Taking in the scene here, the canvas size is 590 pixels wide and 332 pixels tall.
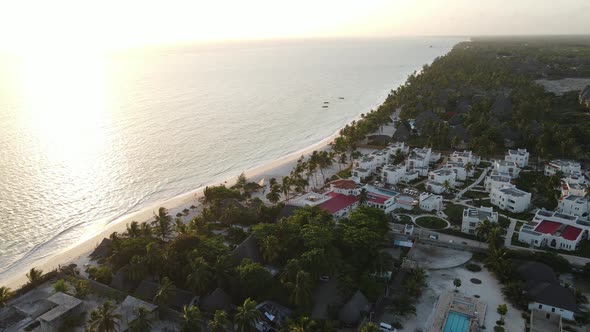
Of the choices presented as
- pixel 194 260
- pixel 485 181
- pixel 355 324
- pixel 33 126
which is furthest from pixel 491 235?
pixel 33 126

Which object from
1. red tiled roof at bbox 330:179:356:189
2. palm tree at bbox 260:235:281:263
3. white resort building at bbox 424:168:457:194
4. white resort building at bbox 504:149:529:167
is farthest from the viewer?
white resort building at bbox 504:149:529:167

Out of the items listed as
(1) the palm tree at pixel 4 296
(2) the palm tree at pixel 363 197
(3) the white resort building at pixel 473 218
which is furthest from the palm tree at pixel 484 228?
(1) the palm tree at pixel 4 296

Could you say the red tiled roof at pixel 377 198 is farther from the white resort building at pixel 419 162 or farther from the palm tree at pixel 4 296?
the palm tree at pixel 4 296

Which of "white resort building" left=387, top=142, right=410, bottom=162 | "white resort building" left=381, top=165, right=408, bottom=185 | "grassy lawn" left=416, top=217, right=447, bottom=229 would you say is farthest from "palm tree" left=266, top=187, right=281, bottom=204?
"white resort building" left=387, top=142, right=410, bottom=162

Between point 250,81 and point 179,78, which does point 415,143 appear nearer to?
point 250,81

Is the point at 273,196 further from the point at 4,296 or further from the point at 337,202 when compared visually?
the point at 4,296

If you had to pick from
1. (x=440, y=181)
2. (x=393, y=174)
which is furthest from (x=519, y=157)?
(x=393, y=174)

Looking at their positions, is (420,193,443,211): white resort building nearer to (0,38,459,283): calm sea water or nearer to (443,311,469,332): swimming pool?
(443,311,469,332): swimming pool
